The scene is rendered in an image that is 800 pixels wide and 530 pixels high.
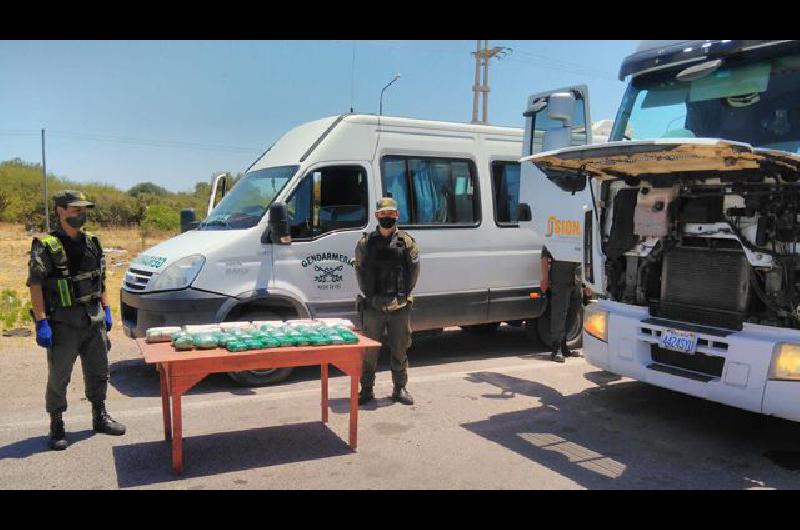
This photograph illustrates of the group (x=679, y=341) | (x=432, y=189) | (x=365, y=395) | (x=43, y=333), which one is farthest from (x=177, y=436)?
(x=432, y=189)

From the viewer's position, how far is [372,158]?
271 inches

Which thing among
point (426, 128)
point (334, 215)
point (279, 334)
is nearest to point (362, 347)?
point (279, 334)

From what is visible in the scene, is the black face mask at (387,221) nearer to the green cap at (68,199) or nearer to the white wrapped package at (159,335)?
the white wrapped package at (159,335)

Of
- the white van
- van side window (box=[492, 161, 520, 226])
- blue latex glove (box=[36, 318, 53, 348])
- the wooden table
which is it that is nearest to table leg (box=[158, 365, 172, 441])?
the wooden table

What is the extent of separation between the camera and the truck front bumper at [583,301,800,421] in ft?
13.5

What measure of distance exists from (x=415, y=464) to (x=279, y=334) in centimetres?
138

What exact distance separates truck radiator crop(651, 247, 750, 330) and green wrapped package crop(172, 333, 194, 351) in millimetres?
3662

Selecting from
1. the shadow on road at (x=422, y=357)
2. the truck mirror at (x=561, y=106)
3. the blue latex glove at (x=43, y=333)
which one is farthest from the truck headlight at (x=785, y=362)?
the blue latex glove at (x=43, y=333)

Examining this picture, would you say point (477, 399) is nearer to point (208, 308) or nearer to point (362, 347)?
point (362, 347)

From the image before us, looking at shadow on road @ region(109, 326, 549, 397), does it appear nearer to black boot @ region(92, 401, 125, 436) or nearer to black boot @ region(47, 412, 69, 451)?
black boot @ region(92, 401, 125, 436)

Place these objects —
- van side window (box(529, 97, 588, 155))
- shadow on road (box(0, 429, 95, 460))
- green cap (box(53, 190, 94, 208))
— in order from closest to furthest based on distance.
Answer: shadow on road (box(0, 429, 95, 460)), green cap (box(53, 190, 94, 208)), van side window (box(529, 97, 588, 155))

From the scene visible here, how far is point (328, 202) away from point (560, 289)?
3109mm

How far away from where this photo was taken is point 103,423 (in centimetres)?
488

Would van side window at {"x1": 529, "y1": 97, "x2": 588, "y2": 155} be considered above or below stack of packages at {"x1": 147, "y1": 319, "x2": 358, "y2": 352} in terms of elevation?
above
